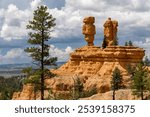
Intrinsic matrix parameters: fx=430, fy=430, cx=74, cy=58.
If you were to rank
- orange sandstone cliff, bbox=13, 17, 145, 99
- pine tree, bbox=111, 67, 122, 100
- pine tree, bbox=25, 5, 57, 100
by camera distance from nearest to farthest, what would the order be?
pine tree, bbox=25, 5, 57, 100
pine tree, bbox=111, 67, 122, 100
orange sandstone cliff, bbox=13, 17, 145, 99

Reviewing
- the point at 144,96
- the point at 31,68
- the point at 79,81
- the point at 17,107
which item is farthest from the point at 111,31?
the point at 17,107

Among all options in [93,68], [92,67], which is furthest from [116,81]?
[92,67]

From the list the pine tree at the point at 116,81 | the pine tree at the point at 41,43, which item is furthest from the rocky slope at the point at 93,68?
the pine tree at the point at 41,43

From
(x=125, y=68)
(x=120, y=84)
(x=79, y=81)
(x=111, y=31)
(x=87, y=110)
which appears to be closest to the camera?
(x=87, y=110)

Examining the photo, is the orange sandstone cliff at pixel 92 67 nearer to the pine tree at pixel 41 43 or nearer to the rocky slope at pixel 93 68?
the rocky slope at pixel 93 68

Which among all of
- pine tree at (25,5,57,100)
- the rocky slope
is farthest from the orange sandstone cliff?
pine tree at (25,5,57,100)

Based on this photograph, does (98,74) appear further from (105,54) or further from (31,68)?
(31,68)

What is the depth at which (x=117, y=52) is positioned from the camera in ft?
293

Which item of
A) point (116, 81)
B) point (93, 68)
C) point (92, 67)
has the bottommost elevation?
point (116, 81)

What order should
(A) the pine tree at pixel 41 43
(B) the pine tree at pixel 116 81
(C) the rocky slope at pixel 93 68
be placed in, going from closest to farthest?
A: (A) the pine tree at pixel 41 43 → (B) the pine tree at pixel 116 81 → (C) the rocky slope at pixel 93 68

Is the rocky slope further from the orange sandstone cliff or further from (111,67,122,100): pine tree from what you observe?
(111,67,122,100): pine tree

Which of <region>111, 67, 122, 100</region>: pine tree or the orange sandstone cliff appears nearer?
<region>111, 67, 122, 100</region>: pine tree

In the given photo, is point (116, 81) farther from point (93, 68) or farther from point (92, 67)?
point (92, 67)

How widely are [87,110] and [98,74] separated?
7336 centimetres
